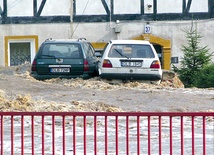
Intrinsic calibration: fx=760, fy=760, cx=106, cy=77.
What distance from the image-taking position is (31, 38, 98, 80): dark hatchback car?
70.0 feet

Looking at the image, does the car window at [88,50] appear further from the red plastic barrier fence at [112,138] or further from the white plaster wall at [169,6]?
the red plastic barrier fence at [112,138]

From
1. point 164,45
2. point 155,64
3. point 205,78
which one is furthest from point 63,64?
point 164,45

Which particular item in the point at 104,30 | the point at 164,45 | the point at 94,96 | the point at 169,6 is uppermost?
the point at 169,6

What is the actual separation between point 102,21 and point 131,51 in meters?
10.9

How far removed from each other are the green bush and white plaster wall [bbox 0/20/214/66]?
5.51 meters

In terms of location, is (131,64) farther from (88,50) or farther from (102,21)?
(102,21)

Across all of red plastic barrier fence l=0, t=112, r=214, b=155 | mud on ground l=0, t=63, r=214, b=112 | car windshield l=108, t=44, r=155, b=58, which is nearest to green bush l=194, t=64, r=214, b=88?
mud on ground l=0, t=63, r=214, b=112

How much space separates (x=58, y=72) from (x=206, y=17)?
12.3 meters

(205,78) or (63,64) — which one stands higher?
(63,64)

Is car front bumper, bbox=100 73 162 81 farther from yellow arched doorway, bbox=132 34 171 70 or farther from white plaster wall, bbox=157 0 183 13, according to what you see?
white plaster wall, bbox=157 0 183 13

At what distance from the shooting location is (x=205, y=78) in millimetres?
25562

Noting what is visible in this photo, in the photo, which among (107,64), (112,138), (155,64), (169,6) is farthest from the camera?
(169,6)

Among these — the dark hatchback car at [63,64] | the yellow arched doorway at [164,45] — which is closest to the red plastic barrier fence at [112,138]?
the dark hatchback car at [63,64]

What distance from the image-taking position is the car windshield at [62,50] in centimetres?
2159
